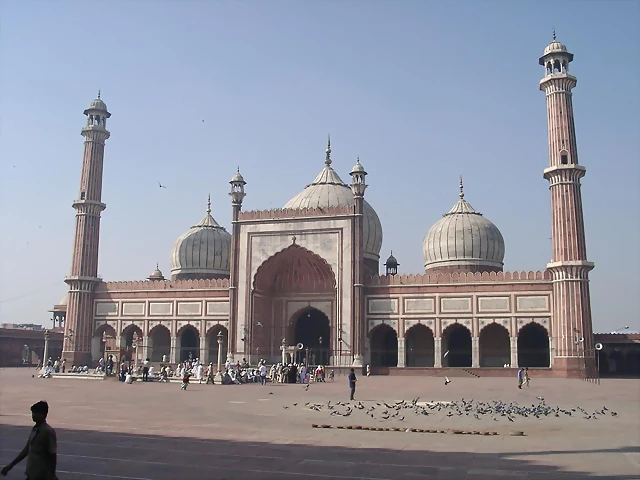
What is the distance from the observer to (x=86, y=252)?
3891 cm

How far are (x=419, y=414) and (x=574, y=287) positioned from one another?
19.9m

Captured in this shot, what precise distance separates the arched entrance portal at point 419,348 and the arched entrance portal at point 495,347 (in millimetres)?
2661

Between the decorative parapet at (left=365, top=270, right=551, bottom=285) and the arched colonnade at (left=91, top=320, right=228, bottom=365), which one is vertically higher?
the decorative parapet at (left=365, top=270, right=551, bottom=285)

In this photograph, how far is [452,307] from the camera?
107 feet

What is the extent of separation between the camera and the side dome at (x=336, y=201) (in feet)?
130

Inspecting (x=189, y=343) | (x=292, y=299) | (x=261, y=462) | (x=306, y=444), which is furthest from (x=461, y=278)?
(x=261, y=462)

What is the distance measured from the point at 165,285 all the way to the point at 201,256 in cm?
515

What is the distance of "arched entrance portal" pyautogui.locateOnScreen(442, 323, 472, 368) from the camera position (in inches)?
1347

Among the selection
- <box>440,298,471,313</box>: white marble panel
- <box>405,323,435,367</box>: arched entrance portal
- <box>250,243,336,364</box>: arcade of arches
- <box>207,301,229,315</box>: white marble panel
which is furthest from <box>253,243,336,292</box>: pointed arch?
<box>440,298,471,313</box>: white marble panel

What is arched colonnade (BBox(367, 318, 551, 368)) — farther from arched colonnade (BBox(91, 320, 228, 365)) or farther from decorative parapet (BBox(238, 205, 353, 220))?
arched colonnade (BBox(91, 320, 228, 365))

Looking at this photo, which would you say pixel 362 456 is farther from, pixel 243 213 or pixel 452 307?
pixel 243 213

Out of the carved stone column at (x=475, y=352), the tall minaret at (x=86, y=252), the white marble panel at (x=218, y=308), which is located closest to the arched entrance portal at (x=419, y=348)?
the carved stone column at (x=475, y=352)

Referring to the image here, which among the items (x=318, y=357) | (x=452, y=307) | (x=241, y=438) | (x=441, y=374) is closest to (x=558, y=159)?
(x=452, y=307)

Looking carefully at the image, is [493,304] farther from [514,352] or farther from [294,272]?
[294,272]
